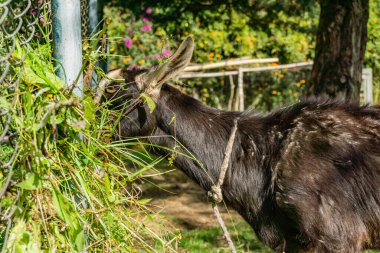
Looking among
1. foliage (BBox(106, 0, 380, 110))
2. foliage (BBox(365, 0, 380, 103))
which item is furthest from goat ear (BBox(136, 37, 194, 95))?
foliage (BBox(365, 0, 380, 103))

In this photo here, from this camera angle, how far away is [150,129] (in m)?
4.39

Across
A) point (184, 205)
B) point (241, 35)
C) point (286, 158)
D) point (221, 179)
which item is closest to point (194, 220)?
point (184, 205)

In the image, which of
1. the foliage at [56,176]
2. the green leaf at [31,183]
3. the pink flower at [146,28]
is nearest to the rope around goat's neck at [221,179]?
the foliage at [56,176]

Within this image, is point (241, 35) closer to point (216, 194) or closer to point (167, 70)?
point (167, 70)

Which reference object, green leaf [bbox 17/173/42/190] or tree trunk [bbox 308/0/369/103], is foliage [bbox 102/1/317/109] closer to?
tree trunk [bbox 308/0/369/103]

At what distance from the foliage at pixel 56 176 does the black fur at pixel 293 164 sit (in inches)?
54.3

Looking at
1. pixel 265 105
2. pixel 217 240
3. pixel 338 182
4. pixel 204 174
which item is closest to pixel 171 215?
pixel 217 240

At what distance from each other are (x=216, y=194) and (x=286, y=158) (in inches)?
22.3

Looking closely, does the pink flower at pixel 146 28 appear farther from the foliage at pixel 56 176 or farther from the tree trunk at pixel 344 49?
the foliage at pixel 56 176

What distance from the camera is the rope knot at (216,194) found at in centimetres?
418

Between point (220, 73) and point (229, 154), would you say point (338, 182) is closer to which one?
point (229, 154)

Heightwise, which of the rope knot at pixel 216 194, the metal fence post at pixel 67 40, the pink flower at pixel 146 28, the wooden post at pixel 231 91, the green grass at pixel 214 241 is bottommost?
the green grass at pixel 214 241

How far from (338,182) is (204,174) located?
99 cm

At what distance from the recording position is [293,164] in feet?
13.3
